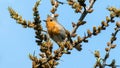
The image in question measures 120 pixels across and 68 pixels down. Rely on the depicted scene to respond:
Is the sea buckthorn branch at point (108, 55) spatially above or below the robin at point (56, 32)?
below

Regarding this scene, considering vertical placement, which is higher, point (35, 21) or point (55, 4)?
point (55, 4)

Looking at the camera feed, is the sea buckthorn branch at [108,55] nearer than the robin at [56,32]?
Yes

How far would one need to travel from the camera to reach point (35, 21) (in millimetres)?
4414

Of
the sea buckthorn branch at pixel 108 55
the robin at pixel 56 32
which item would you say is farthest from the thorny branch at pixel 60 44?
the robin at pixel 56 32

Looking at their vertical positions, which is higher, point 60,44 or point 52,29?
point 52,29

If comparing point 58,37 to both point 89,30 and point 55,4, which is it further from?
point 89,30

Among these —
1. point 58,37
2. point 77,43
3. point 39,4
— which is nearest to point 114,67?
point 77,43

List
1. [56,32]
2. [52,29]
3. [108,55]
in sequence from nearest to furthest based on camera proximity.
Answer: [108,55], [52,29], [56,32]

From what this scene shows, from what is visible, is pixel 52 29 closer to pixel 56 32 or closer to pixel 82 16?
pixel 56 32

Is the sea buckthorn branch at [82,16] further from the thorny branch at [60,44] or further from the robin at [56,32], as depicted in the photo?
the robin at [56,32]

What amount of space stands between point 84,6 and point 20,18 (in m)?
0.93

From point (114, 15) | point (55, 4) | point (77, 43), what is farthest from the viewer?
point (55, 4)

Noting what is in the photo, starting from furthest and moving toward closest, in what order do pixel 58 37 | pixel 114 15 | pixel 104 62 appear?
1. pixel 58 37
2. pixel 114 15
3. pixel 104 62

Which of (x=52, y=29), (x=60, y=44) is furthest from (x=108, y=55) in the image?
(x=52, y=29)
